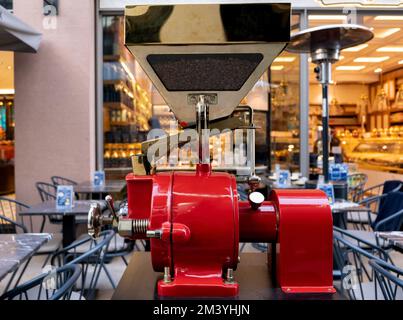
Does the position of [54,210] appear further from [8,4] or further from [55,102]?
[8,4]

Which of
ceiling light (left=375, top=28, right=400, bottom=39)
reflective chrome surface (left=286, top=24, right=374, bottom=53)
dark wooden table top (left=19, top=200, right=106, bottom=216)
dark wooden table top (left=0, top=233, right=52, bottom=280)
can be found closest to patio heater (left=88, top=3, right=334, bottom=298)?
dark wooden table top (left=0, top=233, right=52, bottom=280)

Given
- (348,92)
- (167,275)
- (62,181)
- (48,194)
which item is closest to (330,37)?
(167,275)

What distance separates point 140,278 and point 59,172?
4.59 m

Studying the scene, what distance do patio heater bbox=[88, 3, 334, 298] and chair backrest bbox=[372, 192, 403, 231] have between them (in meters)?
2.58

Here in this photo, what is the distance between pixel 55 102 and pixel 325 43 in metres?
3.68

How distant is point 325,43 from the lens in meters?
2.99

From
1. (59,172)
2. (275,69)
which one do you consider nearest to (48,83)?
(59,172)

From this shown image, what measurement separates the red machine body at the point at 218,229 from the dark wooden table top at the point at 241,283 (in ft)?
0.12

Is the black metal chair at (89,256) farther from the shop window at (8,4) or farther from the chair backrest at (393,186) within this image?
the shop window at (8,4)

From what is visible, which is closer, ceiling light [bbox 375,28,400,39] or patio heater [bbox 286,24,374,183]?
patio heater [bbox 286,24,374,183]

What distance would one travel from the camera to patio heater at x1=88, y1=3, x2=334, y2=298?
0.99 metres

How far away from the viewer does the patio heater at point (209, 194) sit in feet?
3.26

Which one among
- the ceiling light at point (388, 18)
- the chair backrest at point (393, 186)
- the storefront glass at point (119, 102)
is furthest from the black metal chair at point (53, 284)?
the ceiling light at point (388, 18)

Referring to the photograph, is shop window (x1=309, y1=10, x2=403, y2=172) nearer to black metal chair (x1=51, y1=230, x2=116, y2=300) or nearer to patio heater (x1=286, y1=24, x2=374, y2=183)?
patio heater (x1=286, y1=24, x2=374, y2=183)
